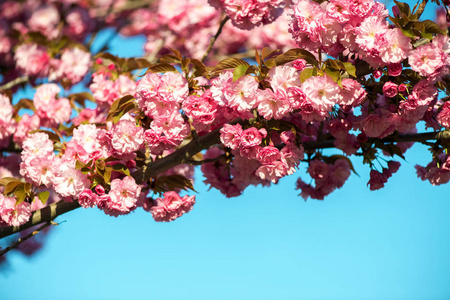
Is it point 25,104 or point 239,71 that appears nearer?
point 239,71

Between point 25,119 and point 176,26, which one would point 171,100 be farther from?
point 176,26

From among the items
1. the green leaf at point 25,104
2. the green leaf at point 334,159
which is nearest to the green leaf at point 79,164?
the green leaf at point 334,159

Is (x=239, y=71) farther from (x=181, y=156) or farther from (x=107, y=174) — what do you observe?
(x=107, y=174)

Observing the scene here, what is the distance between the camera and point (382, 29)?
A: 108 inches

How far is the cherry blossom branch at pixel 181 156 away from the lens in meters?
3.19

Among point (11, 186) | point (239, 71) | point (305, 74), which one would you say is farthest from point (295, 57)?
point (11, 186)

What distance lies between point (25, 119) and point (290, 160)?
95.7 inches

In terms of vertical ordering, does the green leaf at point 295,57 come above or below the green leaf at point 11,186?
above

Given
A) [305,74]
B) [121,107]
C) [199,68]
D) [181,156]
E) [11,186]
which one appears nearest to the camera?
[305,74]

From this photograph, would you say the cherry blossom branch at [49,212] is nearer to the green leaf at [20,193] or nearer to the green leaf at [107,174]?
the green leaf at [20,193]

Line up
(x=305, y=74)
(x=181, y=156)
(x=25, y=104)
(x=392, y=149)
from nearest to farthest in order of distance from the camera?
(x=305, y=74) → (x=181, y=156) → (x=392, y=149) → (x=25, y=104)

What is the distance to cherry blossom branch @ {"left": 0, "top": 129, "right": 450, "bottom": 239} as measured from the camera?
10.5 ft

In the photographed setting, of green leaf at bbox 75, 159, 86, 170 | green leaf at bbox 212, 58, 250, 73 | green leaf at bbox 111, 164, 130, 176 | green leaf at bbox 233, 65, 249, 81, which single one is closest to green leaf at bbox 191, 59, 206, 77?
green leaf at bbox 212, 58, 250, 73

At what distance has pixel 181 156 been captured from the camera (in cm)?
326
